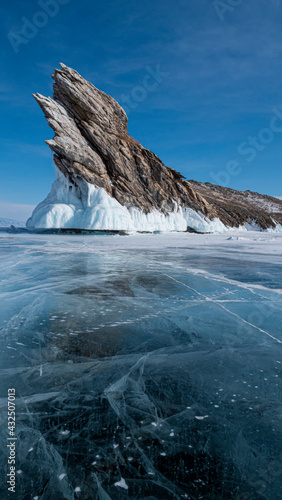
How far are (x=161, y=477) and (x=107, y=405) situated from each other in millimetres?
577

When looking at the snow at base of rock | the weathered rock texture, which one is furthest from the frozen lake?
the weathered rock texture

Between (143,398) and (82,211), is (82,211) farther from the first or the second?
(143,398)

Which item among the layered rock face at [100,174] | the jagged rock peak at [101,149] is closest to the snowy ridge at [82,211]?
the layered rock face at [100,174]

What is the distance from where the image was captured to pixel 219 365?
216cm

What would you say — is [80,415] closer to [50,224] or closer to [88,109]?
[50,224]

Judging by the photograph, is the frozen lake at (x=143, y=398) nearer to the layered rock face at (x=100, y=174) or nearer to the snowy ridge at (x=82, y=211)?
the snowy ridge at (x=82, y=211)

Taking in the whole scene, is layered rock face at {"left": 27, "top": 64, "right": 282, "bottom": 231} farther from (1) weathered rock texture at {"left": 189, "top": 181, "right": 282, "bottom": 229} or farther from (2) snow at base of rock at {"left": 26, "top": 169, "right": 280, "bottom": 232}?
(1) weathered rock texture at {"left": 189, "top": 181, "right": 282, "bottom": 229}

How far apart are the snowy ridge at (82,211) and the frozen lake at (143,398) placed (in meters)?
20.1

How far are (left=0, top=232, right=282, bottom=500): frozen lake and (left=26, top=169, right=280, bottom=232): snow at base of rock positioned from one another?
2004 centimetres

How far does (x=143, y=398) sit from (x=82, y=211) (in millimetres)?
23603

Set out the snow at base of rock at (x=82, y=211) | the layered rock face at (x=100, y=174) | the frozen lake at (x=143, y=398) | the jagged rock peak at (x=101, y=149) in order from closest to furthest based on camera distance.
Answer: the frozen lake at (x=143, y=398), the snow at base of rock at (x=82, y=211), the layered rock face at (x=100, y=174), the jagged rock peak at (x=101, y=149)

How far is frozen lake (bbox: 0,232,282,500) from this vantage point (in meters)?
1.17

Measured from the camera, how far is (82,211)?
2430cm

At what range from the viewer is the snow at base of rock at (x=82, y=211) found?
23281mm
